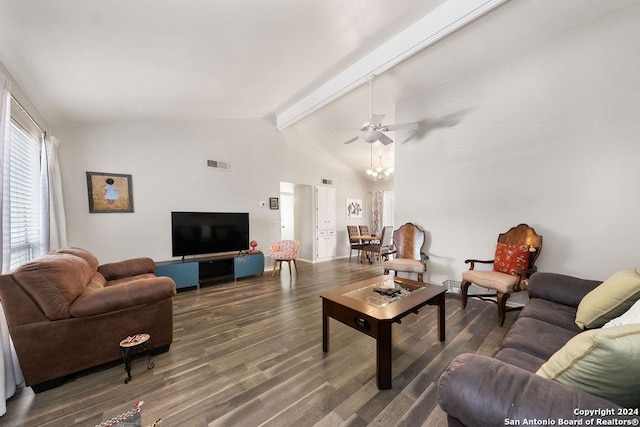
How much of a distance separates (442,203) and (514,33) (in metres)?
2.29

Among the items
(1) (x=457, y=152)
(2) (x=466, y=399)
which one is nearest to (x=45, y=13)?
(2) (x=466, y=399)

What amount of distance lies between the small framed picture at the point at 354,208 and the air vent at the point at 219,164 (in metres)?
3.88

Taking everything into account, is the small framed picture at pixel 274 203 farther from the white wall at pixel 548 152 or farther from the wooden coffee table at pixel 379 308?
the wooden coffee table at pixel 379 308

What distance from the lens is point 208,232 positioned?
445cm

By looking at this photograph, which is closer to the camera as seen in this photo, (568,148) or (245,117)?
(568,148)

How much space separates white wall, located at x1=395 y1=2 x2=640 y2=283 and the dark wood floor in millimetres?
1203

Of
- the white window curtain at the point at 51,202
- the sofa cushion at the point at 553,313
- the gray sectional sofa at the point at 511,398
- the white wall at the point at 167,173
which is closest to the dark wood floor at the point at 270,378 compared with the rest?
the sofa cushion at the point at 553,313

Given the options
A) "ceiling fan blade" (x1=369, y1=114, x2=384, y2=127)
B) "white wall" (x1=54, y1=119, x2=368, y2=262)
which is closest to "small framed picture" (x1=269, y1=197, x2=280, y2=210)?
"white wall" (x1=54, y1=119, x2=368, y2=262)

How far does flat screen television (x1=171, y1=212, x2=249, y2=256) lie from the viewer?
4.16 metres

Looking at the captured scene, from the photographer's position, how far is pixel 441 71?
357 centimetres

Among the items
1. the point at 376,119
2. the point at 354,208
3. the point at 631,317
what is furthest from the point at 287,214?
the point at 631,317

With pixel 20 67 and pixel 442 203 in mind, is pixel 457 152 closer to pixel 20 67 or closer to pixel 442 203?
pixel 442 203

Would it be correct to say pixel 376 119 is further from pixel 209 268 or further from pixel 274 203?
pixel 209 268

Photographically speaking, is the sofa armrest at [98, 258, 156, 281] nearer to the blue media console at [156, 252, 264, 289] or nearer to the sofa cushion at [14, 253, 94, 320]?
the blue media console at [156, 252, 264, 289]
